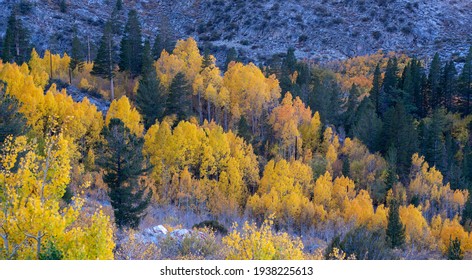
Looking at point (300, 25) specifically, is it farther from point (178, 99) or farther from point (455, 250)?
point (455, 250)

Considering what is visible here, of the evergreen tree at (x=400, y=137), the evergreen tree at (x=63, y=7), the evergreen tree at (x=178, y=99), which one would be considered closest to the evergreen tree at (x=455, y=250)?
the evergreen tree at (x=400, y=137)

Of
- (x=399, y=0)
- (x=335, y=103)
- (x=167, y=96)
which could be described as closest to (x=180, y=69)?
(x=167, y=96)

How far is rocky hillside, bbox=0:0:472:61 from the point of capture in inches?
4168

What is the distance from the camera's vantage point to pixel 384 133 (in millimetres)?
61656

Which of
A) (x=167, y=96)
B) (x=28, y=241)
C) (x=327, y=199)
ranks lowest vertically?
(x=327, y=199)

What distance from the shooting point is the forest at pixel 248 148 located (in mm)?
31641

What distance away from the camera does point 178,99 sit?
54.7 m

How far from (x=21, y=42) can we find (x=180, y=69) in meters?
26.6

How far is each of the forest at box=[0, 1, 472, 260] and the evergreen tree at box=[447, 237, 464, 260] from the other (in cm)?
18

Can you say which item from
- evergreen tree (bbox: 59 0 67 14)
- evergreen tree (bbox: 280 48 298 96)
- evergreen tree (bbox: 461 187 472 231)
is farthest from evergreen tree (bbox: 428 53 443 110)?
evergreen tree (bbox: 59 0 67 14)

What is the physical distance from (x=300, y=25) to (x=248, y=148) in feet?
242

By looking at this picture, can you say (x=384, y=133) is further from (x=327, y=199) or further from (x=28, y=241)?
(x=28, y=241)

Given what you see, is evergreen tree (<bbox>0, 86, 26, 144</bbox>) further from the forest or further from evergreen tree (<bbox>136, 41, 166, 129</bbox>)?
evergreen tree (<bbox>136, 41, 166, 129</bbox>)

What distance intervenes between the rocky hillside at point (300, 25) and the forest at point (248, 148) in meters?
35.5
